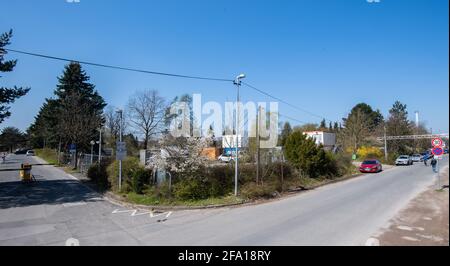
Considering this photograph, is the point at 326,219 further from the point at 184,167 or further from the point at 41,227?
the point at 41,227

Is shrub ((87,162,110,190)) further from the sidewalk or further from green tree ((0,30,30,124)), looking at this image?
the sidewalk

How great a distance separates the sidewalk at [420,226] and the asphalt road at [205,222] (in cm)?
42

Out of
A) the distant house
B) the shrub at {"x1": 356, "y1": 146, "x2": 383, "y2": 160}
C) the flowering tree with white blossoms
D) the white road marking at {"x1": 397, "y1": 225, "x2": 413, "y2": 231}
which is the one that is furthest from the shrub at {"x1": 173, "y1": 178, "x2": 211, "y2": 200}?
the distant house

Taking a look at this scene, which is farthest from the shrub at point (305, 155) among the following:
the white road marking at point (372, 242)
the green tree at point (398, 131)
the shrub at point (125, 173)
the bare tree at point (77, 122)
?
the green tree at point (398, 131)

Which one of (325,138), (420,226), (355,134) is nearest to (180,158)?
(420,226)

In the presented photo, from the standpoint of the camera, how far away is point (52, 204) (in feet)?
48.9

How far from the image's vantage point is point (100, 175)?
21.6 metres

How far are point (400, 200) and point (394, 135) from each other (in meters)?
53.7

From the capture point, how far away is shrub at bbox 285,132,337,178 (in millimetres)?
23047

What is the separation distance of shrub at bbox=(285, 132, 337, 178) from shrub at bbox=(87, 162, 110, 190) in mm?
12715

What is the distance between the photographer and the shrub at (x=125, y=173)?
1705cm

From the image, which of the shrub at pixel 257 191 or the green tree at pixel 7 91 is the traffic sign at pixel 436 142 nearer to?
the shrub at pixel 257 191

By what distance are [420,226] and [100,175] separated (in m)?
18.7
